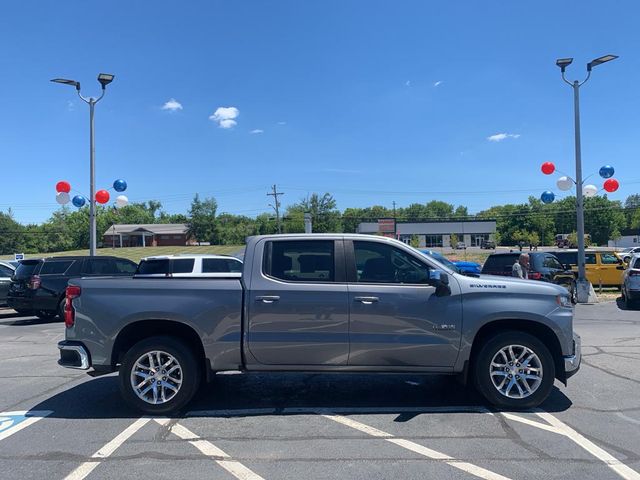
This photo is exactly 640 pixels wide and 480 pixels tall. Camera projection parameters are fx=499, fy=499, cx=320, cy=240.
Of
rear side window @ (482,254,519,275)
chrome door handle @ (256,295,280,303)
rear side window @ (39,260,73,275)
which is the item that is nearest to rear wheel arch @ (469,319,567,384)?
chrome door handle @ (256,295,280,303)

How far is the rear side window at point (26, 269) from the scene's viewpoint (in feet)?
43.7

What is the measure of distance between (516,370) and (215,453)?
3.16 metres

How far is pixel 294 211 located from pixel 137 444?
101363mm

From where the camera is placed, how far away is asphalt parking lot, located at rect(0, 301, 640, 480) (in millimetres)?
3963

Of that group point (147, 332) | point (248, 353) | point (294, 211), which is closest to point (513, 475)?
point (248, 353)

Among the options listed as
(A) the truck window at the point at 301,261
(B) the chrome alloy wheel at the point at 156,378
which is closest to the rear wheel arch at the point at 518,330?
(A) the truck window at the point at 301,261

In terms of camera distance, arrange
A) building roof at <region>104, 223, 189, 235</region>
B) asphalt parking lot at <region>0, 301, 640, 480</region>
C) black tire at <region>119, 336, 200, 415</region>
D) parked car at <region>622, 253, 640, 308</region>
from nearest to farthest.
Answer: asphalt parking lot at <region>0, 301, 640, 480</region> < black tire at <region>119, 336, 200, 415</region> < parked car at <region>622, 253, 640, 308</region> < building roof at <region>104, 223, 189, 235</region>

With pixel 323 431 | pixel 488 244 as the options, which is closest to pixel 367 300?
pixel 323 431

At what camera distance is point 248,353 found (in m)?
5.23

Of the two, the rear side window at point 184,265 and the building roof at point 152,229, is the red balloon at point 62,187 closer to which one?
the rear side window at point 184,265

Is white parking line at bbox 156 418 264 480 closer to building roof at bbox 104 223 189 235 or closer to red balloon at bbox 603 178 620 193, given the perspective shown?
red balloon at bbox 603 178 620 193

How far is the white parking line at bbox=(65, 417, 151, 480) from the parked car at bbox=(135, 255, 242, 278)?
6.72 meters

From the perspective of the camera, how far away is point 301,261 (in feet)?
17.8

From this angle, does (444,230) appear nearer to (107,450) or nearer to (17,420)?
(17,420)
